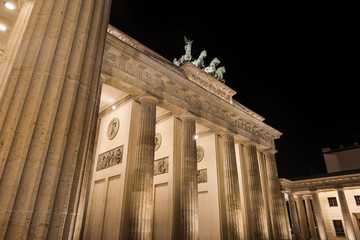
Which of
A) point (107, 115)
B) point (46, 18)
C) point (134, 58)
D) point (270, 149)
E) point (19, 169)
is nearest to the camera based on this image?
point (19, 169)

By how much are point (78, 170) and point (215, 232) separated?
16465mm

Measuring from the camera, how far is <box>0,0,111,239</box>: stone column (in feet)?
9.62

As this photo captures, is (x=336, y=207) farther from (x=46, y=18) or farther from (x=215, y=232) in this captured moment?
(x=46, y=18)

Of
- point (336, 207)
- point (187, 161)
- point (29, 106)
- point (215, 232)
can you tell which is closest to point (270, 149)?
point (215, 232)

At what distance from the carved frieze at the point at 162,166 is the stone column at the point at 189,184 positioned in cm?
188

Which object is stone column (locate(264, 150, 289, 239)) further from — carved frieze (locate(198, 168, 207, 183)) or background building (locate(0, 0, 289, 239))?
carved frieze (locate(198, 168, 207, 183))

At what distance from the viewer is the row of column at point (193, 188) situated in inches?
466

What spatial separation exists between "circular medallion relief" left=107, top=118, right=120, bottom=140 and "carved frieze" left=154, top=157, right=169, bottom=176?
3.97 metres

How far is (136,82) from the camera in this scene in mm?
13594

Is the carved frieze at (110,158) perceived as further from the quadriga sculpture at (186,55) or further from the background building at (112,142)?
the quadriga sculpture at (186,55)

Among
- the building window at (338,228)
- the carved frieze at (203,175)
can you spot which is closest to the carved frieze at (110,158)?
the carved frieze at (203,175)

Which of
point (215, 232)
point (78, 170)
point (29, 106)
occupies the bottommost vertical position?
point (215, 232)

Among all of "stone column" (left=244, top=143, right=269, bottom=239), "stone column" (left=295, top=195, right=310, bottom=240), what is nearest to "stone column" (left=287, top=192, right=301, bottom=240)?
"stone column" (left=295, top=195, right=310, bottom=240)

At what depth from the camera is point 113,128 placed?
53.6 ft
